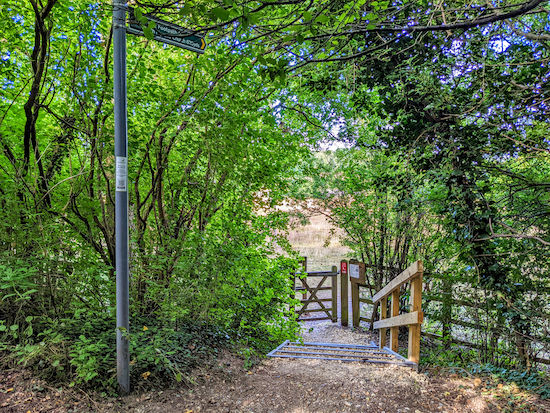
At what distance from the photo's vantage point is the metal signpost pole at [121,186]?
2.01 m

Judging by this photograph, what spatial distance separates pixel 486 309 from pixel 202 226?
10.3 feet

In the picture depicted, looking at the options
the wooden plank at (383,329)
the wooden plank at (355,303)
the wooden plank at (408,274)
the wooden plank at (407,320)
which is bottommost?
the wooden plank at (355,303)

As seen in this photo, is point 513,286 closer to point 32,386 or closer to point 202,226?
point 202,226

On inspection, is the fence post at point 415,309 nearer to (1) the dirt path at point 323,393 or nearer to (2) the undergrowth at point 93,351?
(1) the dirt path at point 323,393

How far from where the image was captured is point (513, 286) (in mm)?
3234

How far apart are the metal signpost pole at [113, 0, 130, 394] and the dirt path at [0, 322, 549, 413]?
0.98ft

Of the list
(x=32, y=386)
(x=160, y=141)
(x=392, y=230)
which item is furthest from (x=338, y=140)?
(x=32, y=386)

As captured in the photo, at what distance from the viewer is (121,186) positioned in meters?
2.06

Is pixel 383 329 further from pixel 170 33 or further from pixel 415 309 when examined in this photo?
pixel 170 33

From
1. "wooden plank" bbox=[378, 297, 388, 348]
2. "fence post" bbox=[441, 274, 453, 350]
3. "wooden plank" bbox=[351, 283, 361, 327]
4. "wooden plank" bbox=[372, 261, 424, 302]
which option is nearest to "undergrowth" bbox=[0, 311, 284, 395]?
"wooden plank" bbox=[372, 261, 424, 302]

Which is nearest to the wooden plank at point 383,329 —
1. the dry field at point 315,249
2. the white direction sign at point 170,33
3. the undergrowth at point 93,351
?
the undergrowth at point 93,351

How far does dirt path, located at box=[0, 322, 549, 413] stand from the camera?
196 cm

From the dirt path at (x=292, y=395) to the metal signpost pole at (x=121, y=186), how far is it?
30 cm

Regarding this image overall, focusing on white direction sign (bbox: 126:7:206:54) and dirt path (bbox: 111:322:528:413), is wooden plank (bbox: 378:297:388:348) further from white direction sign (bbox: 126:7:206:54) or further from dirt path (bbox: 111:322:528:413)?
white direction sign (bbox: 126:7:206:54)
